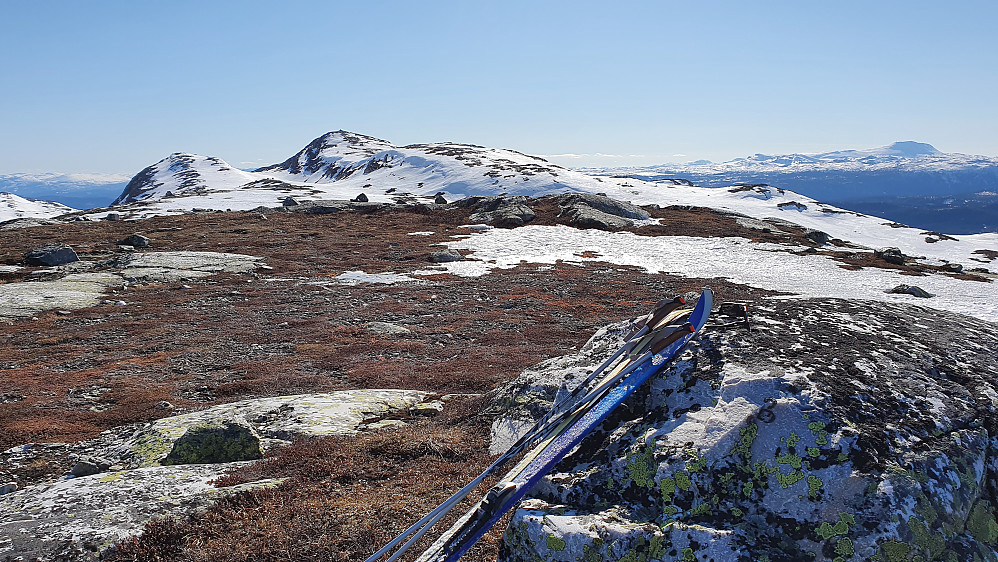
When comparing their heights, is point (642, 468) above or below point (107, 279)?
above

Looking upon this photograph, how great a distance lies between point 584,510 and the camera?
3.90m

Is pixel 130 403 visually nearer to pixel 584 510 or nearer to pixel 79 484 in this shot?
pixel 79 484

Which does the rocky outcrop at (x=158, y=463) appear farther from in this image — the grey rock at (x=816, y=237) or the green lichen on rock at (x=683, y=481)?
the grey rock at (x=816, y=237)

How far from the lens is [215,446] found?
301 inches

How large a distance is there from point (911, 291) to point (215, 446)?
33351 millimetres

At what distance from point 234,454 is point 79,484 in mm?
1826

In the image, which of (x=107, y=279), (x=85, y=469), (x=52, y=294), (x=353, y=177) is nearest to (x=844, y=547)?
(x=85, y=469)

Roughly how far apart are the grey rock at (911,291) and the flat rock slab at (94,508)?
3278 centimetres

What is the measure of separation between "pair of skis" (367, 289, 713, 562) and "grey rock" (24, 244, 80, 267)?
1580 inches

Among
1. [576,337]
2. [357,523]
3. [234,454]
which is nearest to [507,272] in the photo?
[576,337]

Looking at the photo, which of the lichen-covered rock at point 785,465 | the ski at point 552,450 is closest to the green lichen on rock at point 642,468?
the lichen-covered rock at point 785,465

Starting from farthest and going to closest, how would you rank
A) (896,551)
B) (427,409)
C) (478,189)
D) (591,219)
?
(478,189) < (591,219) < (427,409) < (896,551)

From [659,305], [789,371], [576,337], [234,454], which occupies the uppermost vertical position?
[659,305]

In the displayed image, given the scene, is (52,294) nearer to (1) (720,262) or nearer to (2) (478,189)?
(1) (720,262)
